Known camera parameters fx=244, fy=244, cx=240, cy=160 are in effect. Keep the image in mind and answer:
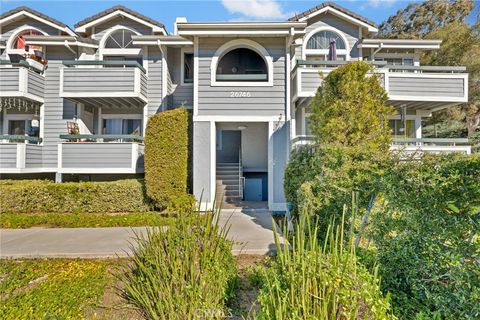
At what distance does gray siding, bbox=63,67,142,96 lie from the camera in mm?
9297

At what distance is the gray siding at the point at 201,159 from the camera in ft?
28.1

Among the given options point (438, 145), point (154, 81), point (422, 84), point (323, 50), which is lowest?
point (438, 145)

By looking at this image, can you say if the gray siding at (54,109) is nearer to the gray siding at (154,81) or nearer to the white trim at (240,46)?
the gray siding at (154,81)

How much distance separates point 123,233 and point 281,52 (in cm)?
782

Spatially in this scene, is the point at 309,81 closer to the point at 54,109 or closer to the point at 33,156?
the point at 54,109

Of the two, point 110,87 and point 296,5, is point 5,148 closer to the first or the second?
point 110,87

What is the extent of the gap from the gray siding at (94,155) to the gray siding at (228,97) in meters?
3.50

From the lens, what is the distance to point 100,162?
910 cm

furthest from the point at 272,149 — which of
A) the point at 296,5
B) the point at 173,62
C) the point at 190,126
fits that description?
the point at 296,5

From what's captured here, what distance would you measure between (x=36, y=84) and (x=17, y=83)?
802 mm

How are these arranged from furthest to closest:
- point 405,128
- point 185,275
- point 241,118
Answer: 1. point 405,128
2. point 241,118
3. point 185,275

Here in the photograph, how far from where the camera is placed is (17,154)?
888 cm

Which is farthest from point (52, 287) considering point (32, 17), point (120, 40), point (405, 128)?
point (405, 128)

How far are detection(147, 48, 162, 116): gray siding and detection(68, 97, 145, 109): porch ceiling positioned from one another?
1.42 ft
